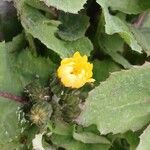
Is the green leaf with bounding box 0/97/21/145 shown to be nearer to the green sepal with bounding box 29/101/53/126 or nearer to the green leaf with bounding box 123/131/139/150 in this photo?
the green sepal with bounding box 29/101/53/126

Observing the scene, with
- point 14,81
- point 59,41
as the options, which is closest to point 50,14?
point 59,41

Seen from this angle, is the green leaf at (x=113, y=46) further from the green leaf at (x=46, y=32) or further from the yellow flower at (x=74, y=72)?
the yellow flower at (x=74, y=72)

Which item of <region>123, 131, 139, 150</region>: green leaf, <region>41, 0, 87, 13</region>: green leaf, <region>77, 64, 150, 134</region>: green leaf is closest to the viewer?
<region>41, 0, 87, 13</region>: green leaf

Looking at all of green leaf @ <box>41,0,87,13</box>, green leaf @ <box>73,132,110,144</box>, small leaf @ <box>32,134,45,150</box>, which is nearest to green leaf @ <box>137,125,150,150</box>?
green leaf @ <box>73,132,110,144</box>

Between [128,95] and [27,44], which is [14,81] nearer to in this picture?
[27,44]

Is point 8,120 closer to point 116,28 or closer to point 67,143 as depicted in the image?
point 67,143

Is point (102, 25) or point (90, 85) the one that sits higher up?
point (102, 25)

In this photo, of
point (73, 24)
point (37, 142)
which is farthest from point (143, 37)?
point (37, 142)
